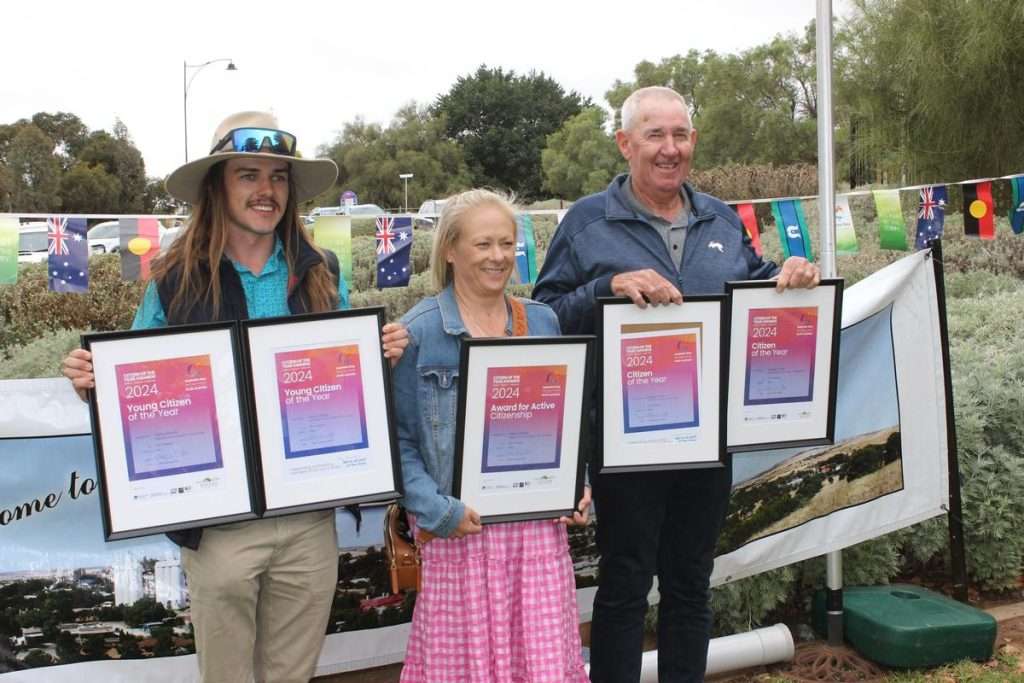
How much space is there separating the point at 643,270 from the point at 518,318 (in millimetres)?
426

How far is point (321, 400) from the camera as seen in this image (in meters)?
2.56

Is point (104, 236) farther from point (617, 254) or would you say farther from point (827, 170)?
point (617, 254)

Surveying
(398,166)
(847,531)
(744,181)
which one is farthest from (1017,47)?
(398,166)

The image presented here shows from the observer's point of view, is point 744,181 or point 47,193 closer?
point 744,181

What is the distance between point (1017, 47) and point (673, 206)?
16715 mm

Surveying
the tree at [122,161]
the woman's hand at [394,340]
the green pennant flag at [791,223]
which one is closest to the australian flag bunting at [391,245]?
the green pennant flag at [791,223]

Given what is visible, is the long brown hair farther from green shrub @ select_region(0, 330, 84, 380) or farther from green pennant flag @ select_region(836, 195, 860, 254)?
green pennant flag @ select_region(836, 195, 860, 254)

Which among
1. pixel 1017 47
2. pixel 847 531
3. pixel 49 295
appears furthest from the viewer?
pixel 1017 47

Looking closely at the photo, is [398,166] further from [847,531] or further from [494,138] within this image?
[847,531]

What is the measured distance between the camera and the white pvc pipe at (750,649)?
4.03m

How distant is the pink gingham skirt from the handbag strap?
564mm

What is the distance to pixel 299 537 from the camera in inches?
101

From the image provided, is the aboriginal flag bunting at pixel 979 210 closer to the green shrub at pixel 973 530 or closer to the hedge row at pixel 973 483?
the hedge row at pixel 973 483

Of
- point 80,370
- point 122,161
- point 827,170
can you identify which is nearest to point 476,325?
point 80,370
